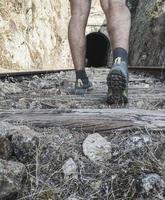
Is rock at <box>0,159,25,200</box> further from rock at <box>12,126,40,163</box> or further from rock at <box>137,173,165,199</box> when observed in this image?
rock at <box>137,173,165,199</box>

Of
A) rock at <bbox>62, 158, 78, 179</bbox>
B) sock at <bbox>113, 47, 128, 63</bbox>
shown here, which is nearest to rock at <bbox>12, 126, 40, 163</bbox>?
rock at <bbox>62, 158, 78, 179</bbox>

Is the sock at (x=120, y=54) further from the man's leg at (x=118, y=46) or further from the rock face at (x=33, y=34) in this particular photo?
the rock face at (x=33, y=34)

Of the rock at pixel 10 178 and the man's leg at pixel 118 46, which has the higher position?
the man's leg at pixel 118 46

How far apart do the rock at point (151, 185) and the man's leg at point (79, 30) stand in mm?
1596

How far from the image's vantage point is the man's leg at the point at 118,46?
2.18m

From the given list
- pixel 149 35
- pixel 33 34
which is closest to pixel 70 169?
pixel 149 35

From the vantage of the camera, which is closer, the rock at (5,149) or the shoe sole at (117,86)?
the rock at (5,149)

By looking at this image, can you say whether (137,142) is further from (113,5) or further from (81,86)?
(81,86)

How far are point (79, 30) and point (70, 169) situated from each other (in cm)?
153

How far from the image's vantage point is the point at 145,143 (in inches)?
55.0

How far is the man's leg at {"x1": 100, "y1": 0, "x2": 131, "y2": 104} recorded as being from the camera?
2.18 meters

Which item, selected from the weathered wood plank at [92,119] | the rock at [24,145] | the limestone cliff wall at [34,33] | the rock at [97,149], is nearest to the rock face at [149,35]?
the limestone cliff wall at [34,33]

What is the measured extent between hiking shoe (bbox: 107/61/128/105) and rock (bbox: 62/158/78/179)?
2.91ft

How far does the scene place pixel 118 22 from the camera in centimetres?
246
